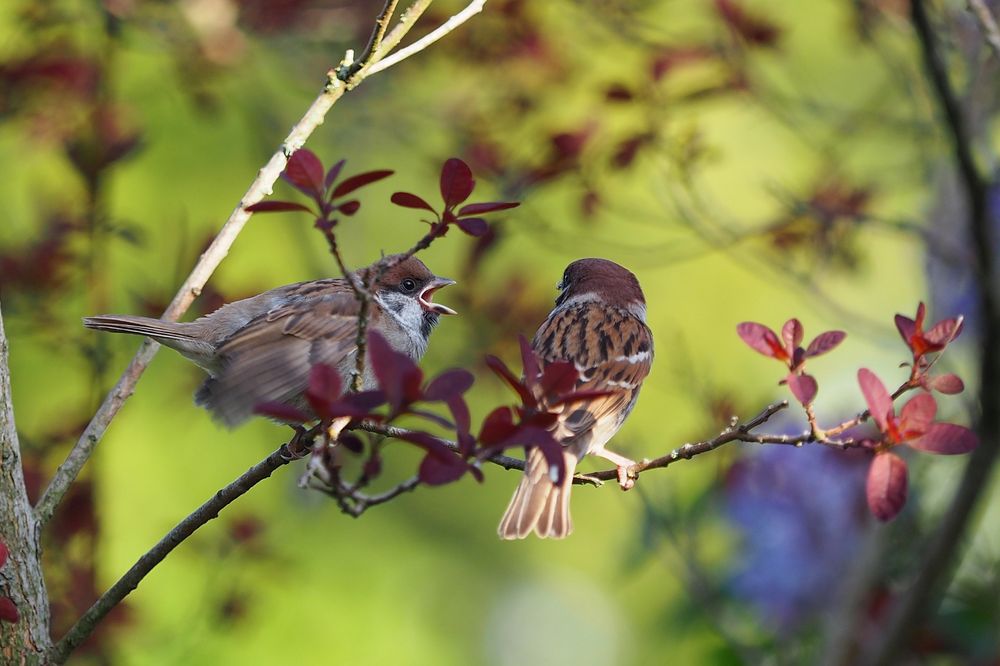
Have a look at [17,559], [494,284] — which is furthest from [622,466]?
[494,284]

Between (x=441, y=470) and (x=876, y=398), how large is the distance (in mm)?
637

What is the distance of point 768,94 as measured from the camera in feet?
11.8

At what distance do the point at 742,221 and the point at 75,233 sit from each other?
4.03 m

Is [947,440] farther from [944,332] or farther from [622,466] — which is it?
[622,466]

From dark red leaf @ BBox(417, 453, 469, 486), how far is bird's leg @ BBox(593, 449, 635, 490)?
1.81 ft

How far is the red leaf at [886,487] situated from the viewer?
1537mm

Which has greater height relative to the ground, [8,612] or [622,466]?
[622,466]

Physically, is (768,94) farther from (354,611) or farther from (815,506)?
(354,611)

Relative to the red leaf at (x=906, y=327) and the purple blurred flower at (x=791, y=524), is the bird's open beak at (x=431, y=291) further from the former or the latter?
the purple blurred flower at (x=791, y=524)

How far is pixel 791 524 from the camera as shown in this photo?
3740mm

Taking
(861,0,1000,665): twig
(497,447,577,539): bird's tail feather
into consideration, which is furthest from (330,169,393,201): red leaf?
(497,447,577,539): bird's tail feather

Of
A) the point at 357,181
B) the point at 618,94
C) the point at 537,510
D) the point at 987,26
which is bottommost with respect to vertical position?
the point at 537,510

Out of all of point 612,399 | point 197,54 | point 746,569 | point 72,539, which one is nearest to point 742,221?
point 746,569

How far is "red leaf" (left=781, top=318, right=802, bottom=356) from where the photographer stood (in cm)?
169
